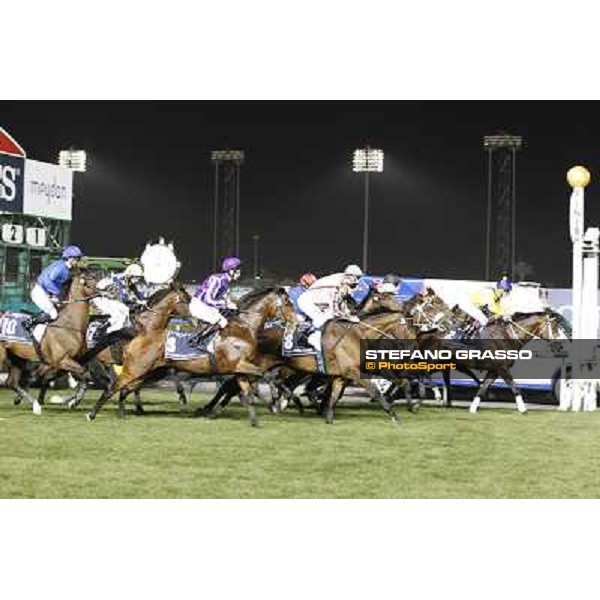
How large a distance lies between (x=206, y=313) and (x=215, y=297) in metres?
0.32

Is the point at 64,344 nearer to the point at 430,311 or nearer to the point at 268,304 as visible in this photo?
the point at 268,304

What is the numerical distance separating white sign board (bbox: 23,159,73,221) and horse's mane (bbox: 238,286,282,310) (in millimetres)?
1904

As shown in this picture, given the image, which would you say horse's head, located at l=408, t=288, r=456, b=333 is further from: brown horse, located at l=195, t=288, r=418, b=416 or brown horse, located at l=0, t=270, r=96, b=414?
brown horse, located at l=0, t=270, r=96, b=414

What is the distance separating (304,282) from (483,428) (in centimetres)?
240

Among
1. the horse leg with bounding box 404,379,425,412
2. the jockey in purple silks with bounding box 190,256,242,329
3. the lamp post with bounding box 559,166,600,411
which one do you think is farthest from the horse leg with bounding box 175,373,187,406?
the lamp post with bounding box 559,166,600,411

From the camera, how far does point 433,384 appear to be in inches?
480

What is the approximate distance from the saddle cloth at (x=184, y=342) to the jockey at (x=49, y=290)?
1167 millimetres

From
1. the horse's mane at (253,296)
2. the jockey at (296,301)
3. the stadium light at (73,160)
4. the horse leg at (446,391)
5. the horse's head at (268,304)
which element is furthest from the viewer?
the horse's head at (268,304)

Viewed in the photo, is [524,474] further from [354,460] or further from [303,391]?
[303,391]

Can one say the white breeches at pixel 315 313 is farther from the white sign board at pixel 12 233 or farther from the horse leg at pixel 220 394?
the white sign board at pixel 12 233

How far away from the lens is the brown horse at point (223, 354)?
37.2 ft

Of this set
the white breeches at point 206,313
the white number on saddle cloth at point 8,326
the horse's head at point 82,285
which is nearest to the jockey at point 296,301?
the white breeches at point 206,313

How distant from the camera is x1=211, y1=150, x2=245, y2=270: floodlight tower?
9.13 metres

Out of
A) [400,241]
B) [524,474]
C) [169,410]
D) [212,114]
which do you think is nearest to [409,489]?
[524,474]
